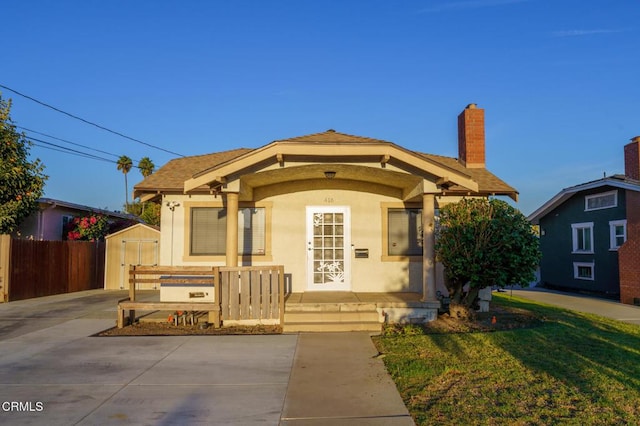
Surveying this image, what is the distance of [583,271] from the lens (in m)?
19.6

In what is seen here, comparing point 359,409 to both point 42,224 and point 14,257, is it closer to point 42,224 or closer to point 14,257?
point 14,257

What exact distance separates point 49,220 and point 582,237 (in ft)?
75.0

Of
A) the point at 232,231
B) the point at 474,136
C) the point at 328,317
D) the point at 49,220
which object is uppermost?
the point at 474,136

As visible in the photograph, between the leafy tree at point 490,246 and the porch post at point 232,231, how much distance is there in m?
4.17

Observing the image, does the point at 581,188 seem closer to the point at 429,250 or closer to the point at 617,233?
the point at 617,233

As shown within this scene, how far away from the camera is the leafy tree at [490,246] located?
8.50 m

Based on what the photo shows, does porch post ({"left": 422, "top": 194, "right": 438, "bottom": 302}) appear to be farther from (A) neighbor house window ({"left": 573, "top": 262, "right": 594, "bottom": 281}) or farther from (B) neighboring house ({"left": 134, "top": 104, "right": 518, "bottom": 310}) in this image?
(A) neighbor house window ({"left": 573, "top": 262, "right": 594, "bottom": 281})

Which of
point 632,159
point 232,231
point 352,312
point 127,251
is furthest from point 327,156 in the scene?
point 632,159

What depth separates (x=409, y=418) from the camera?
13.9ft

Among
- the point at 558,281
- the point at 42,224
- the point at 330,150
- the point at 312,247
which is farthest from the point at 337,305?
the point at 558,281

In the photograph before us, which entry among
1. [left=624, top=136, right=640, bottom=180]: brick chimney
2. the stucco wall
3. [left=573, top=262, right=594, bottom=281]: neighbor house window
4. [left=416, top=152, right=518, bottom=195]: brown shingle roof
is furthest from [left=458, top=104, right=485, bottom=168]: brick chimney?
[left=573, top=262, right=594, bottom=281]: neighbor house window

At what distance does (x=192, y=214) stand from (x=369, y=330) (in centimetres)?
506

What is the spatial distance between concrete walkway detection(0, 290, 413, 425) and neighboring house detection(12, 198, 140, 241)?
34.0 ft

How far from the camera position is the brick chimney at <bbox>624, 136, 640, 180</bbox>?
17.7 metres
